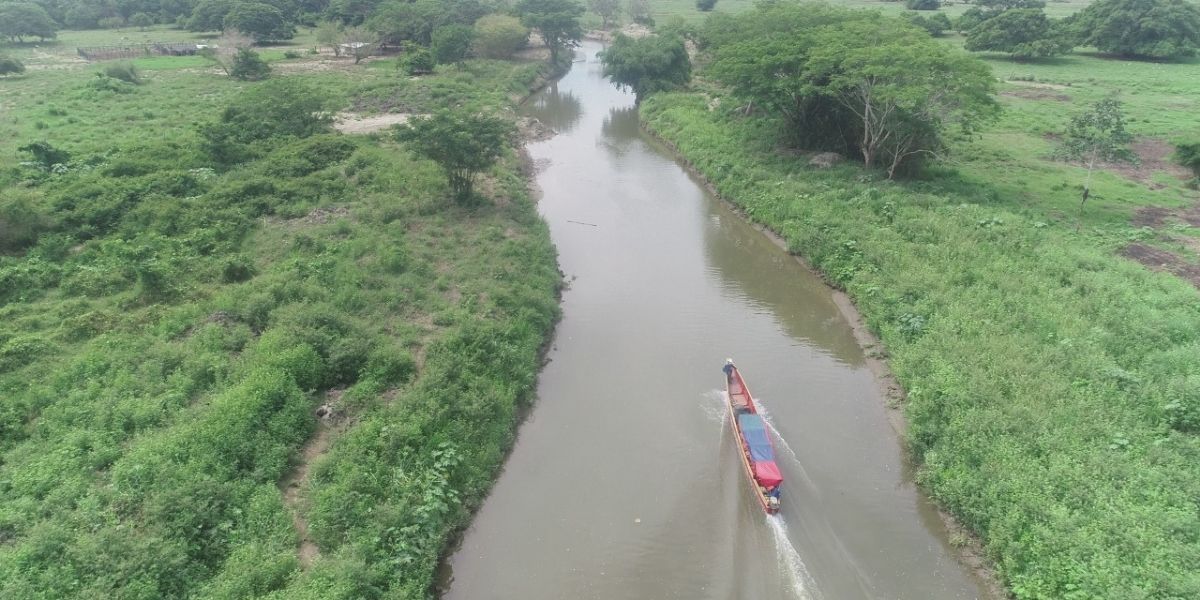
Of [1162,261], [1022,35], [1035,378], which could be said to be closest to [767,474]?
[1035,378]

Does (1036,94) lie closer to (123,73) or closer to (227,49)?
(227,49)

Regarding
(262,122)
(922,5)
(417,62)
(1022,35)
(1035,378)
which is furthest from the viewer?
(922,5)

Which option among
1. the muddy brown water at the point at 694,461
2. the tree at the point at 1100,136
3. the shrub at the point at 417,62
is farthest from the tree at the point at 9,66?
the tree at the point at 1100,136

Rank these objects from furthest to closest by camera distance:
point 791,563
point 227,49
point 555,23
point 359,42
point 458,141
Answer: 1. point 555,23
2. point 359,42
3. point 227,49
4. point 458,141
5. point 791,563

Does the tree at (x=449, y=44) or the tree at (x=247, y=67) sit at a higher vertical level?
the tree at (x=449, y=44)

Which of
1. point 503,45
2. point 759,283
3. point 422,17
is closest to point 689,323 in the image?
point 759,283

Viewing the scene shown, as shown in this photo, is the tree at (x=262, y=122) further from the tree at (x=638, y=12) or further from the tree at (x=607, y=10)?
the tree at (x=607, y=10)

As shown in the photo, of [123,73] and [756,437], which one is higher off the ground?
[123,73]
